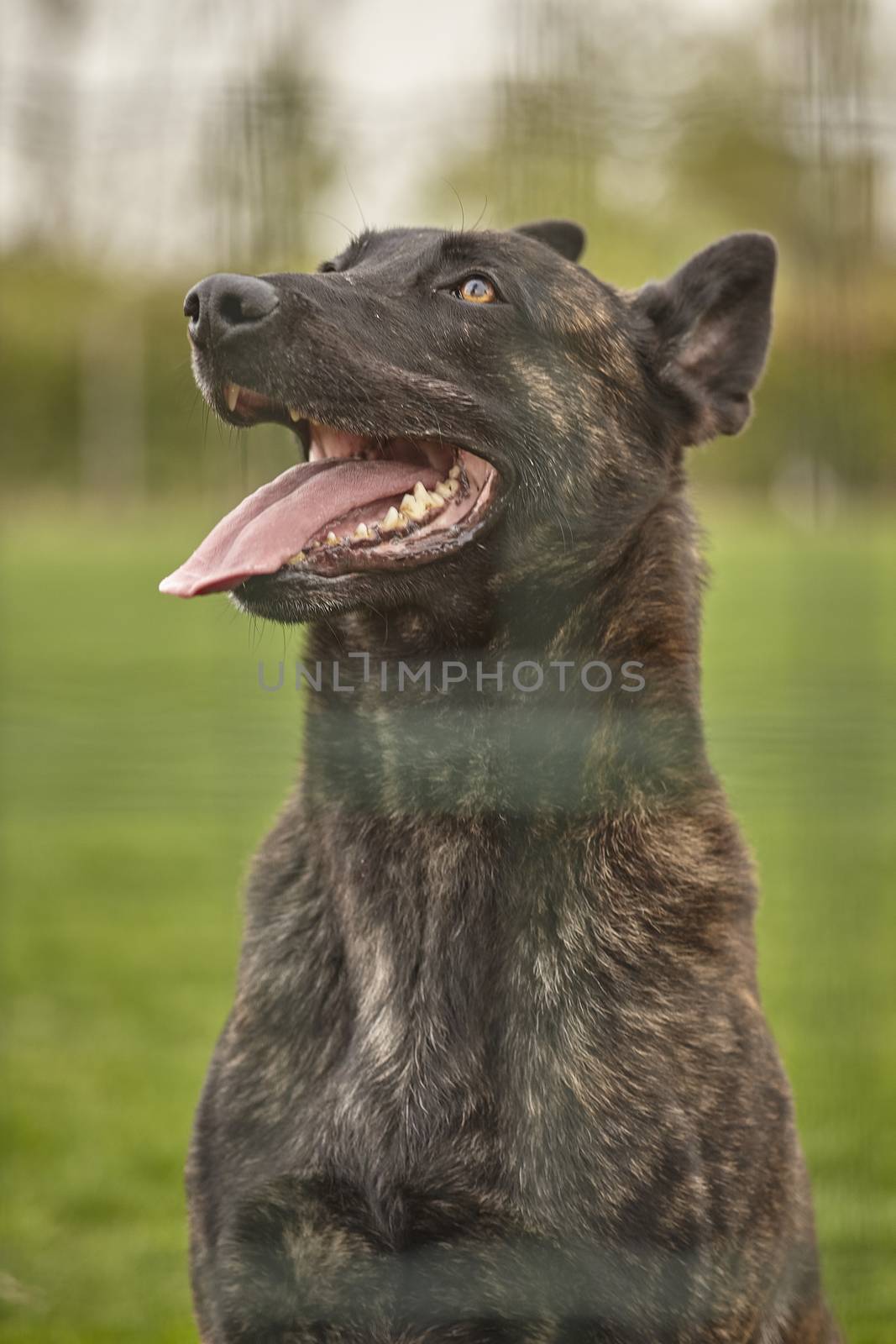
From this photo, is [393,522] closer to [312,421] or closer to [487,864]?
[312,421]

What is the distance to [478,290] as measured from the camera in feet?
9.45

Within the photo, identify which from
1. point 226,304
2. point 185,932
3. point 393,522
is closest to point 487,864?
point 393,522

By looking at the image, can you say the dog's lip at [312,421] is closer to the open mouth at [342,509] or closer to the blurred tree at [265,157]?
the open mouth at [342,509]

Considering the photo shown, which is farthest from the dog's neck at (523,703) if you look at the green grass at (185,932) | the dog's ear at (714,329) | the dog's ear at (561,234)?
the dog's ear at (561,234)

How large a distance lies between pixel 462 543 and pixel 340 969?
777 mm

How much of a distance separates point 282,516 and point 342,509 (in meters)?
0.12

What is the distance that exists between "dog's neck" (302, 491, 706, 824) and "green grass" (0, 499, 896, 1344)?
0.27 metres

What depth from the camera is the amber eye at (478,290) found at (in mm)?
2875

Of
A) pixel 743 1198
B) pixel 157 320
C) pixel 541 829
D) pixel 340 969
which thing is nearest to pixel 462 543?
pixel 541 829

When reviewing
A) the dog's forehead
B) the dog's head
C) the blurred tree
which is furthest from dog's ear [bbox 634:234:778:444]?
the blurred tree

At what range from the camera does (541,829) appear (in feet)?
8.70

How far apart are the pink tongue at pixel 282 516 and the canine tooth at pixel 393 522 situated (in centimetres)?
3

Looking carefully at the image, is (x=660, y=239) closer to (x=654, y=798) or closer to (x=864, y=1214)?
(x=654, y=798)

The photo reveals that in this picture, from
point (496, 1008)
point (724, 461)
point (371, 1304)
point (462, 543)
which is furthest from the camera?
point (724, 461)
